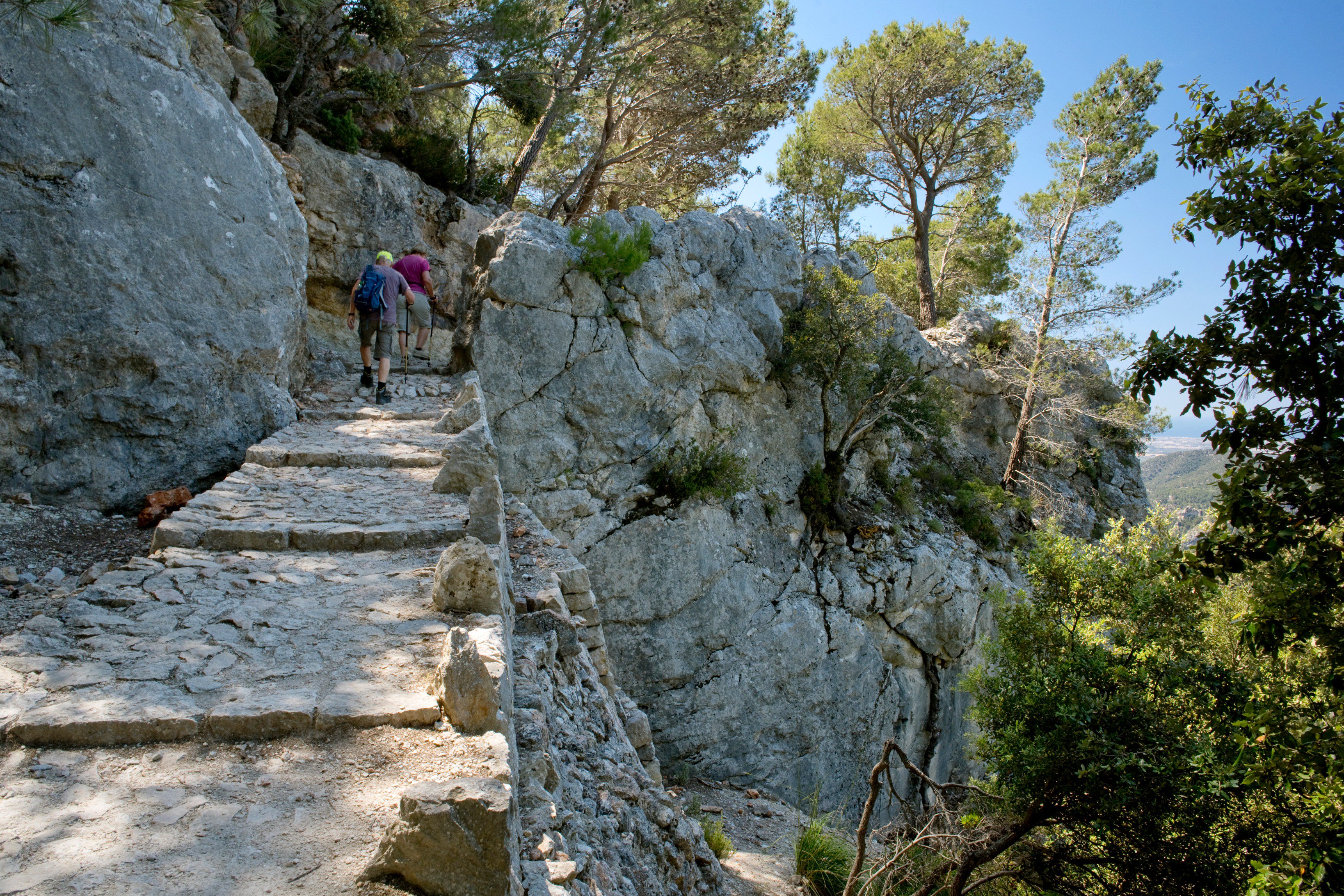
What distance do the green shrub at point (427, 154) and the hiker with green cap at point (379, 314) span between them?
6.22m

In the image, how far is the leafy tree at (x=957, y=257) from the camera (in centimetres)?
1955

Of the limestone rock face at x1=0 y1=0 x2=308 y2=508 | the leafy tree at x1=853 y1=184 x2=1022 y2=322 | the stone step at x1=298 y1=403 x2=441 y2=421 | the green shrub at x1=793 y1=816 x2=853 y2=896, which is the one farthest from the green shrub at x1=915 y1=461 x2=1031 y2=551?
the limestone rock face at x1=0 y1=0 x2=308 y2=508

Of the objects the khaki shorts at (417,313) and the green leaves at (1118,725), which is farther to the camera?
the khaki shorts at (417,313)

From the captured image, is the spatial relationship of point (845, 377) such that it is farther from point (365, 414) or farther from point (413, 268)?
point (365, 414)

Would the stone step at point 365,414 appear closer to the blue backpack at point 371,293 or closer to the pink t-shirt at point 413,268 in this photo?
the blue backpack at point 371,293

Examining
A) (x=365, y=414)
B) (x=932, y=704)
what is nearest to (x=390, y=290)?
(x=365, y=414)

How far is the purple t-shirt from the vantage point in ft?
26.8

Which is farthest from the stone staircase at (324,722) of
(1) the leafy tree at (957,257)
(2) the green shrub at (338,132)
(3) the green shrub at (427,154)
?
(1) the leafy tree at (957,257)

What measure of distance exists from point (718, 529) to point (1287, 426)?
25.6ft

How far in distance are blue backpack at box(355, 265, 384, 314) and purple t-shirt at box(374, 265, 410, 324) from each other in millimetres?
27

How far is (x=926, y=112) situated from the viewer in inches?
688

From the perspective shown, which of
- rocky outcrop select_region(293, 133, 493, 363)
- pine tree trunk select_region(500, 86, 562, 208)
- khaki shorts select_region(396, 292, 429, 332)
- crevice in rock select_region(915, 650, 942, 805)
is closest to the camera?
khaki shorts select_region(396, 292, 429, 332)

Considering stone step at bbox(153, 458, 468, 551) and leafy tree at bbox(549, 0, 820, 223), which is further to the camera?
leafy tree at bbox(549, 0, 820, 223)

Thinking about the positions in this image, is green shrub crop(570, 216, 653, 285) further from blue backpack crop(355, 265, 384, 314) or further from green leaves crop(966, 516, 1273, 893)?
green leaves crop(966, 516, 1273, 893)
